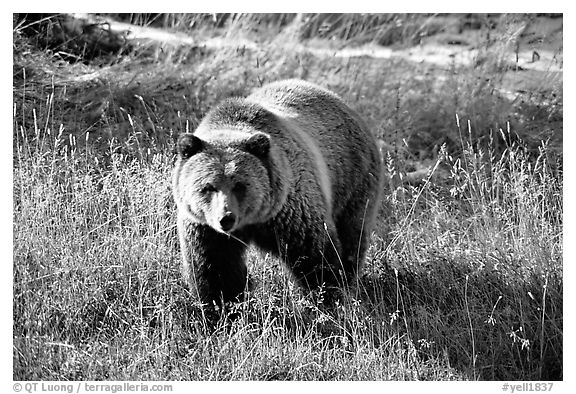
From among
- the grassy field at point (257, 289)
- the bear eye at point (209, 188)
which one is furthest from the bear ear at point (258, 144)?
the grassy field at point (257, 289)

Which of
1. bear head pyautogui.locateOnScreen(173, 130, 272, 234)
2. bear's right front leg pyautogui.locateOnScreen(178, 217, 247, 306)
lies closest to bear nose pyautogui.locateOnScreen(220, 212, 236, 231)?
→ bear head pyautogui.locateOnScreen(173, 130, 272, 234)

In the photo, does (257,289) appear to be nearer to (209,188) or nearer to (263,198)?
(263,198)

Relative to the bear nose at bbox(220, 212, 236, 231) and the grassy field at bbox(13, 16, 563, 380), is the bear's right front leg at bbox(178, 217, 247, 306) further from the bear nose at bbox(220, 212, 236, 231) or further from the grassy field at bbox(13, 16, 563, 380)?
the bear nose at bbox(220, 212, 236, 231)

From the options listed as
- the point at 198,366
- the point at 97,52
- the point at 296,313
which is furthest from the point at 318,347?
the point at 97,52

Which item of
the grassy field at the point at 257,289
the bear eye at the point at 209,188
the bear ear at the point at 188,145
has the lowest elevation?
the grassy field at the point at 257,289

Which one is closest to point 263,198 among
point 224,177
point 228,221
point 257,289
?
point 224,177

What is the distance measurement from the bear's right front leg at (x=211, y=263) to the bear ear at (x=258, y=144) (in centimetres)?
67

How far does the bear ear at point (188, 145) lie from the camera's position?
18.5ft

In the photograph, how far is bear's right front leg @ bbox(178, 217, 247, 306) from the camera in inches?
231

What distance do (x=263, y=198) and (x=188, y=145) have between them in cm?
67

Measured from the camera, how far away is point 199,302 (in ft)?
19.7

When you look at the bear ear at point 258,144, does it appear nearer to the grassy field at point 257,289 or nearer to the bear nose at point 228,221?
the bear nose at point 228,221

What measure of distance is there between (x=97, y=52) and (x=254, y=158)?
5.02m

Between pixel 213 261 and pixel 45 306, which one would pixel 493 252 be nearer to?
pixel 213 261
